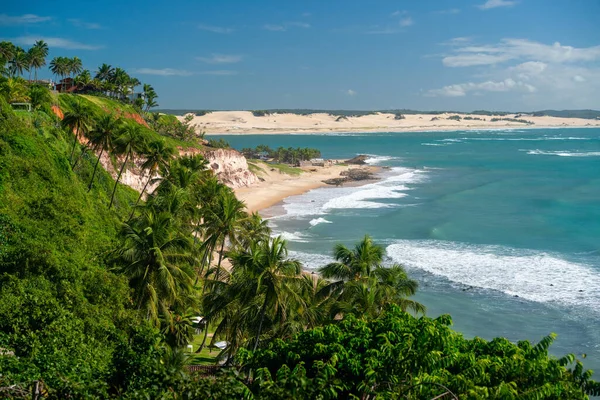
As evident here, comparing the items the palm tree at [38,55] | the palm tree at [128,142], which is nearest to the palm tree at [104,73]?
the palm tree at [38,55]

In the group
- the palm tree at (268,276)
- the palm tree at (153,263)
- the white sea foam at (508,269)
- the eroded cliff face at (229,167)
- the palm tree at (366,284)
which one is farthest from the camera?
the eroded cliff face at (229,167)

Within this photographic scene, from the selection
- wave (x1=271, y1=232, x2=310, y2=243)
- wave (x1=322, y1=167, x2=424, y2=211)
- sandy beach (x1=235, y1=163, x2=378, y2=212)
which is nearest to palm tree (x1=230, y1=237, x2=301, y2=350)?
wave (x1=271, y1=232, x2=310, y2=243)

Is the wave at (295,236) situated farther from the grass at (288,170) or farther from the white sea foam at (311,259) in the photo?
the grass at (288,170)

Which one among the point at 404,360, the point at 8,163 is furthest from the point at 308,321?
the point at 8,163

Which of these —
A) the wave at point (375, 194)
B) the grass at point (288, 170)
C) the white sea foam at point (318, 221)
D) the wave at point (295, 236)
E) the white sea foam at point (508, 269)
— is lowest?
the white sea foam at point (508, 269)

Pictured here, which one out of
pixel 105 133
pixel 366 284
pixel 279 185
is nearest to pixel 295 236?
pixel 105 133
